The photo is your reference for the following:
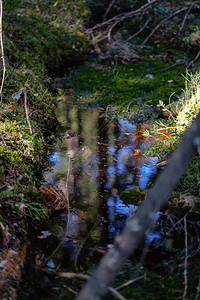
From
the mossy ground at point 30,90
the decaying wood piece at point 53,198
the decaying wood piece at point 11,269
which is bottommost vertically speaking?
the decaying wood piece at point 11,269

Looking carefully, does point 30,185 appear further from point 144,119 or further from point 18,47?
point 18,47

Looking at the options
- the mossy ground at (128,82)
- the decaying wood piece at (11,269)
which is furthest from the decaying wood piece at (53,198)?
the mossy ground at (128,82)

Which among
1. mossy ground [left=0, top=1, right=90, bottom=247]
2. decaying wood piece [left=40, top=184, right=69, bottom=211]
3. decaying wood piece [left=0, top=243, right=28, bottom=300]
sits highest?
mossy ground [left=0, top=1, right=90, bottom=247]

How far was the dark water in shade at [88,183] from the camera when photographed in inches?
124

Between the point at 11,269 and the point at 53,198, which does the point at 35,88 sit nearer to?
the point at 53,198

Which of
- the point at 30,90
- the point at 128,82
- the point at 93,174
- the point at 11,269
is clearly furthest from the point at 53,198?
the point at 128,82

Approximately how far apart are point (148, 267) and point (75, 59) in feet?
25.0

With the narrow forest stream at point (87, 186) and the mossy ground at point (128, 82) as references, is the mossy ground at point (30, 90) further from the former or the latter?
the mossy ground at point (128, 82)

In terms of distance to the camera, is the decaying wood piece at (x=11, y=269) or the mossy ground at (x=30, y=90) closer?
the decaying wood piece at (x=11, y=269)

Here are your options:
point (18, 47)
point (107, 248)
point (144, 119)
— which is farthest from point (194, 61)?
point (107, 248)

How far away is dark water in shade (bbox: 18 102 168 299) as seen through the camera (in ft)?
10.4

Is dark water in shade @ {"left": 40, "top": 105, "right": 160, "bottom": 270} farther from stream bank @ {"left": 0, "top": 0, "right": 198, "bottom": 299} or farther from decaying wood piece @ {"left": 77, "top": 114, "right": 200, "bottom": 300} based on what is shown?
decaying wood piece @ {"left": 77, "top": 114, "right": 200, "bottom": 300}

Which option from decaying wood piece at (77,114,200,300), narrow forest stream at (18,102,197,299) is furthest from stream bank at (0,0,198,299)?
decaying wood piece at (77,114,200,300)

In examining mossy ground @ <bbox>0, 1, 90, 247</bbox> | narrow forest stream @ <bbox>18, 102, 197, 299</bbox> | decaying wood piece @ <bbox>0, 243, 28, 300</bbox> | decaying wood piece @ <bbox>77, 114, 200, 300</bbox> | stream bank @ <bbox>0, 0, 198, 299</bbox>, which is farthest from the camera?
mossy ground @ <bbox>0, 1, 90, 247</bbox>
